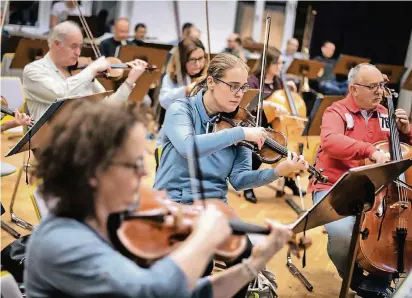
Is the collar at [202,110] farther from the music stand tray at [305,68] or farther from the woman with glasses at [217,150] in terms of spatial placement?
the music stand tray at [305,68]

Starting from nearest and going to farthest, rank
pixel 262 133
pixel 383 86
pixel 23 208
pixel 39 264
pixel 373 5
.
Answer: pixel 39 264
pixel 262 133
pixel 383 86
pixel 23 208
pixel 373 5

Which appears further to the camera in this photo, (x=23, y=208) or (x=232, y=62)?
(x=23, y=208)

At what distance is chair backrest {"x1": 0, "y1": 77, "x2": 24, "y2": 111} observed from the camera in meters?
3.69

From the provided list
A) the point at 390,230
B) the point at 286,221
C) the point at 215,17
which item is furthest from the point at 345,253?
the point at 215,17

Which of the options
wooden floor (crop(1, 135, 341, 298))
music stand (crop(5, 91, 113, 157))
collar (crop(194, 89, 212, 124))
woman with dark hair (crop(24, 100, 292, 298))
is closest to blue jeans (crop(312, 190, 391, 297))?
wooden floor (crop(1, 135, 341, 298))

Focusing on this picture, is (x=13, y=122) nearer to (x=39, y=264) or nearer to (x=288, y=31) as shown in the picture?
(x=39, y=264)

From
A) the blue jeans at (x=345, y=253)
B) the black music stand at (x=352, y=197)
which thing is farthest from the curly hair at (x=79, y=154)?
the blue jeans at (x=345, y=253)

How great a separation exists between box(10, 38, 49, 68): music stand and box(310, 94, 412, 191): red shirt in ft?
10.5

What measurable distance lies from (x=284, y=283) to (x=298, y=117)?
1.38 metres

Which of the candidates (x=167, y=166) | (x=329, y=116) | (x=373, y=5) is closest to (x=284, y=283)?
(x=329, y=116)

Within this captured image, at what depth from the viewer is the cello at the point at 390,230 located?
7.34ft

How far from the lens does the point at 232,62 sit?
85.4 inches

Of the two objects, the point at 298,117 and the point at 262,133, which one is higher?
the point at 262,133

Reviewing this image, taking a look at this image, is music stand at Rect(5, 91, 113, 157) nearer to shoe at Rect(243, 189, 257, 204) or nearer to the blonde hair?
the blonde hair
